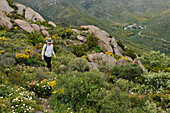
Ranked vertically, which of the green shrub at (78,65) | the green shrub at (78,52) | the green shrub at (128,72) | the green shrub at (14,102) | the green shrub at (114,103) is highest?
the green shrub at (14,102)

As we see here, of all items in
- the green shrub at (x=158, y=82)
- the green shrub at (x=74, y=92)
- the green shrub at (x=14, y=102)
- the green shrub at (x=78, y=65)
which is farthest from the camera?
the green shrub at (x=78, y=65)

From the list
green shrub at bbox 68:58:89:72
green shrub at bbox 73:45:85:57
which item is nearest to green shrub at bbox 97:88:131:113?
green shrub at bbox 68:58:89:72

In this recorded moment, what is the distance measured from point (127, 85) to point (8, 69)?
235 inches

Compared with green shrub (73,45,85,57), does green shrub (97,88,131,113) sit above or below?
above

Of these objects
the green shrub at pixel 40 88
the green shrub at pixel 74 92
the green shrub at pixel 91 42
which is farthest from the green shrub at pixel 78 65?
the green shrub at pixel 91 42

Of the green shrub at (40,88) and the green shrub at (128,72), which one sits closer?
the green shrub at (40,88)

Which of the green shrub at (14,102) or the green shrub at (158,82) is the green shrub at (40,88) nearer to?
the green shrub at (14,102)

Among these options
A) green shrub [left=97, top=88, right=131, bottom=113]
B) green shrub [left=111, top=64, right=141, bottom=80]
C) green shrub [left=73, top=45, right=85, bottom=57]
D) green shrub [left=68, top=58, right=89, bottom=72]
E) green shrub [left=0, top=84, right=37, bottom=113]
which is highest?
green shrub [left=0, top=84, right=37, bottom=113]

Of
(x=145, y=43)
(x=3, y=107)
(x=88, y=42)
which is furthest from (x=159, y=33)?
(x=3, y=107)

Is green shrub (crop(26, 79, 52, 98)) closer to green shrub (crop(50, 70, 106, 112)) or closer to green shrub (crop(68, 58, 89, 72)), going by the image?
green shrub (crop(50, 70, 106, 112))

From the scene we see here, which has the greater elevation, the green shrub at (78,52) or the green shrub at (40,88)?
the green shrub at (40,88)

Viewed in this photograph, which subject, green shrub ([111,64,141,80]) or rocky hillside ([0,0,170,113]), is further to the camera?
green shrub ([111,64,141,80])

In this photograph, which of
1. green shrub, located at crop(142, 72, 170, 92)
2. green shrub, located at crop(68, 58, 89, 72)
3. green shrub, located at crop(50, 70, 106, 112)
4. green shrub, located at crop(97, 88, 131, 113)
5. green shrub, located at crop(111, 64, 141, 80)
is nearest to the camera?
green shrub, located at crop(97, 88, 131, 113)

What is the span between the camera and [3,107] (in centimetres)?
→ 337
